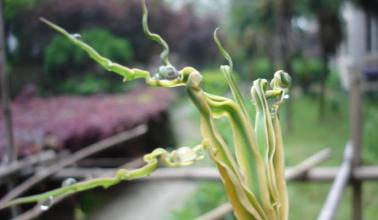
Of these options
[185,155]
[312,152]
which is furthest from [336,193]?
[312,152]

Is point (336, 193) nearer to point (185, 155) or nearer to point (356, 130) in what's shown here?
point (356, 130)

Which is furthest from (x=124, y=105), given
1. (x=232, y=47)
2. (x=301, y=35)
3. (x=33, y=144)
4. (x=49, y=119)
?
(x=232, y=47)

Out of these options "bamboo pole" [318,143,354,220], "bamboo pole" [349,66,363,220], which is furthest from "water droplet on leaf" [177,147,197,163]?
"bamboo pole" [349,66,363,220]

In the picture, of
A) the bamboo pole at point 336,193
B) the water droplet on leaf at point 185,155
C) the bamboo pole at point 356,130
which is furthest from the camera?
the bamboo pole at point 356,130

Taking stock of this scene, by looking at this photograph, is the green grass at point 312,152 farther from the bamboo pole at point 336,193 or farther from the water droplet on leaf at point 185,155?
the water droplet on leaf at point 185,155

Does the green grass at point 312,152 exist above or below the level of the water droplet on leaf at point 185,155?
above

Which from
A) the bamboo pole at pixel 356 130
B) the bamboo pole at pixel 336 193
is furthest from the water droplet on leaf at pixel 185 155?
the bamboo pole at pixel 356 130

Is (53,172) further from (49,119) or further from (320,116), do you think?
(320,116)

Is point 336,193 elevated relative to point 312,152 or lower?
lower
